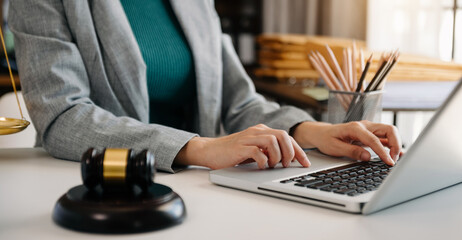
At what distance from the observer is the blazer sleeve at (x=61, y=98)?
1.00 meters

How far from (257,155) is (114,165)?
A: 26 cm

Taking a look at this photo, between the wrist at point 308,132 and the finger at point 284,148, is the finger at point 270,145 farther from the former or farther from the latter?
the wrist at point 308,132

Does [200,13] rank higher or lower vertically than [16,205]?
higher

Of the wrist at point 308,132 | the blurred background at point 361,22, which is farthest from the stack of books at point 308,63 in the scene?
the wrist at point 308,132

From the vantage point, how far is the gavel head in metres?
0.65

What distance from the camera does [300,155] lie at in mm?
884

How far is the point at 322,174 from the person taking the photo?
0.84m

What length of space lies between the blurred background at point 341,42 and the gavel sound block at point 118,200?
34.3 inches

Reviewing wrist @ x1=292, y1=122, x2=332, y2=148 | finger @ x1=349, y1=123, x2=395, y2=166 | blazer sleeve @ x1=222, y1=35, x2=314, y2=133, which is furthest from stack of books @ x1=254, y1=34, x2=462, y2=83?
finger @ x1=349, y1=123, x2=395, y2=166

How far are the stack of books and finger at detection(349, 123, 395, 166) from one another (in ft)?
3.13

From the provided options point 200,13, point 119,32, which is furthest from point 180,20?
point 119,32

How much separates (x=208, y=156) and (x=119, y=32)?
407mm

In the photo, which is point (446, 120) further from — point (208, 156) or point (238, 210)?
point (208, 156)

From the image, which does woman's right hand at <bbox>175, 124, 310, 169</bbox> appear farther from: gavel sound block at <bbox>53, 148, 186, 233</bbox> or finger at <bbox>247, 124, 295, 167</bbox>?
gavel sound block at <bbox>53, 148, 186, 233</bbox>
